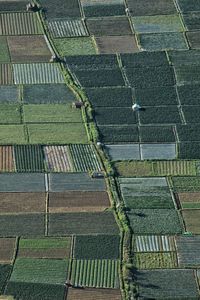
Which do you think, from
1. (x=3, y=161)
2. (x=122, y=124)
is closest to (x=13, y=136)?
(x=3, y=161)

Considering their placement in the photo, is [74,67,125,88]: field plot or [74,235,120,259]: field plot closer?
[74,235,120,259]: field plot

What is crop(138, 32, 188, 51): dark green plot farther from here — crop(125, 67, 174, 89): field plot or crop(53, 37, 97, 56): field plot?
crop(53, 37, 97, 56): field plot

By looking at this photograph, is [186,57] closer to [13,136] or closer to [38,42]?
[38,42]

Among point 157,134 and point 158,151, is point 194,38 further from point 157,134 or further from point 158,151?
point 158,151

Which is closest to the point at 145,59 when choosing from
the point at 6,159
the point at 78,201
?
the point at 6,159

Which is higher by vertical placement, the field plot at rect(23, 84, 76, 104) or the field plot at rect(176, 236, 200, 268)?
the field plot at rect(23, 84, 76, 104)

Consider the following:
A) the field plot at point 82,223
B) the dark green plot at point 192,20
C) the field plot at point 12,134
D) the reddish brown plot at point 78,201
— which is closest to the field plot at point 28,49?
the field plot at point 12,134

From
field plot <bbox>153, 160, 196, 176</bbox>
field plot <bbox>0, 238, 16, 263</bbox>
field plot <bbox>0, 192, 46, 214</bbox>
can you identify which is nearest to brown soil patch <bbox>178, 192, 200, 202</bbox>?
field plot <bbox>153, 160, 196, 176</bbox>
